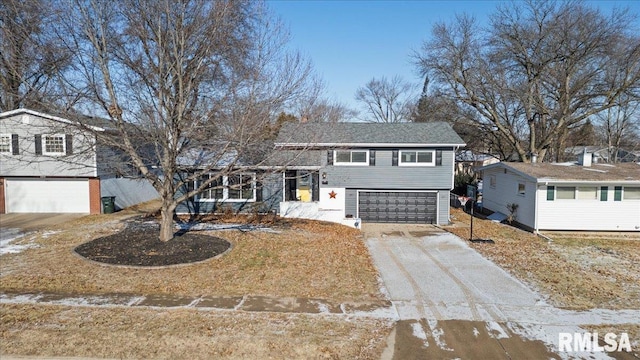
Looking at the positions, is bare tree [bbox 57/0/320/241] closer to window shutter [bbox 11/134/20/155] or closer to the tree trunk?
the tree trunk

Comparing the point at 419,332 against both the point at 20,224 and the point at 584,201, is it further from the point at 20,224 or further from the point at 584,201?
the point at 20,224

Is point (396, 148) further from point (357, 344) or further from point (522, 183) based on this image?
A: point (357, 344)

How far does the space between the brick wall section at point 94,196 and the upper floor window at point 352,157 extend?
1320 centimetres

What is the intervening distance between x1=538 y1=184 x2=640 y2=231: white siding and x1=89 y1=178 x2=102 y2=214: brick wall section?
22.6 metres

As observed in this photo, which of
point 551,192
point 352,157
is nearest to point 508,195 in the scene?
A: point 551,192

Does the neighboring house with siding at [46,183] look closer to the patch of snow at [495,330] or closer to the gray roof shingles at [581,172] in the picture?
the patch of snow at [495,330]

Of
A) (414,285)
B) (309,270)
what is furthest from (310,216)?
(414,285)

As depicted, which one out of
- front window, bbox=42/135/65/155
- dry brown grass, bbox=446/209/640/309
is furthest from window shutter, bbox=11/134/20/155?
dry brown grass, bbox=446/209/640/309

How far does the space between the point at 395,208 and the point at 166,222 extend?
39.5 ft

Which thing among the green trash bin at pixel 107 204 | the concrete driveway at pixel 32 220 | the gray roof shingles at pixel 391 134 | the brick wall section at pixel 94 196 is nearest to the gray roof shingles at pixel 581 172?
the gray roof shingles at pixel 391 134

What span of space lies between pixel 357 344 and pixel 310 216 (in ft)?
42.6

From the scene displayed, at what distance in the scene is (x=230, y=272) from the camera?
10016mm

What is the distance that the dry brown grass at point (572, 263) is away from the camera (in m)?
8.73

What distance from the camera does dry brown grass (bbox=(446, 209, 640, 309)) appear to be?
8734 mm
